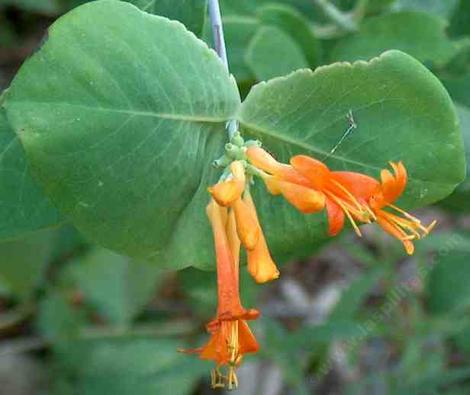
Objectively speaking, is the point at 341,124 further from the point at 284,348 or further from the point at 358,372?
the point at 358,372

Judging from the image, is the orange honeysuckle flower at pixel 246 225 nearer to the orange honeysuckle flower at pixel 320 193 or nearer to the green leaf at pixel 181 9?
the orange honeysuckle flower at pixel 320 193

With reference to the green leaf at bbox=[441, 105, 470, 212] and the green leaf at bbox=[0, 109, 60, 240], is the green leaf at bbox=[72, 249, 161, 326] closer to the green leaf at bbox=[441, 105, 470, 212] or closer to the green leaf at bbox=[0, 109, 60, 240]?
the green leaf at bbox=[441, 105, 470, 212]

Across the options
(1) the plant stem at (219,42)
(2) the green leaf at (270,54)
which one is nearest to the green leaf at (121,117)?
(1) the plant stem at (219,42)

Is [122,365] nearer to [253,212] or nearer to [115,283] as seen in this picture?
[115,283]

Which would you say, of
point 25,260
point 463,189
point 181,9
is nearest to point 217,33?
point 181,9

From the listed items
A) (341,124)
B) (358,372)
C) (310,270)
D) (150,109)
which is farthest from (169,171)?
(310,270)
